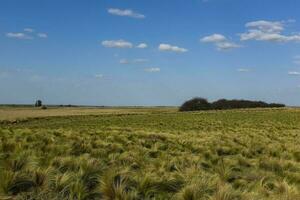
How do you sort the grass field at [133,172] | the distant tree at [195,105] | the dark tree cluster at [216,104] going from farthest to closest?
the dark tree cluster at [216,104] → the distant tree at [195,105] → the grass field at [133,172]

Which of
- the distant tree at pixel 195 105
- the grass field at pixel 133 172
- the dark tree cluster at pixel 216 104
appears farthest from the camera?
the dark tree cluster at pixel 216 104

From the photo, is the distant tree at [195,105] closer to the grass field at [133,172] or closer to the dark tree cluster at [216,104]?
the dark tree cluster at [216,104]

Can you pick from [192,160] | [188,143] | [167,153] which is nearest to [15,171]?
[192,160]

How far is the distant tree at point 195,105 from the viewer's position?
11456 centimetres

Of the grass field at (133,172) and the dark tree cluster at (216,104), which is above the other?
the dark tree cluster at (216,104)

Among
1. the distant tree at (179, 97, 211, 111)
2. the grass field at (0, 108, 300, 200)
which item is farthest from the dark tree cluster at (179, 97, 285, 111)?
the grass field at (0, 108, 300, 200)

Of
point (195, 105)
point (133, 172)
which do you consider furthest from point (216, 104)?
point (133, 172)

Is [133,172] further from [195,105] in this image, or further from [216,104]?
[216,104]

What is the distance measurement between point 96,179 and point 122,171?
25.5 inches

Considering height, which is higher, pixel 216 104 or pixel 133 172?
pixel 216 104

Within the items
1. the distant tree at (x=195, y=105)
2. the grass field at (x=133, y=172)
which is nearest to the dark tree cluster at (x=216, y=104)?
the distant tree at (x=195, y=105)

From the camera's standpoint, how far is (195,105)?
116 metres

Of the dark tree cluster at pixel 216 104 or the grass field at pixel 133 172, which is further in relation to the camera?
the dark tree cluster at pixel 216 104

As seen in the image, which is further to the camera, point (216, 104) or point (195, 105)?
point (216, 104)
